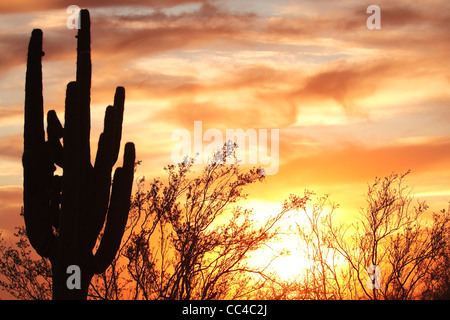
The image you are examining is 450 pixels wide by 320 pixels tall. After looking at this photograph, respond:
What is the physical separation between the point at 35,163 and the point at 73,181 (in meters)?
1.01

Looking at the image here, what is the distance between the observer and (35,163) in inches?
389

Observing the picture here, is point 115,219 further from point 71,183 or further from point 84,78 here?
point 84,78

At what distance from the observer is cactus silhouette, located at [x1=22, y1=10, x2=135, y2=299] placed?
9414 mm

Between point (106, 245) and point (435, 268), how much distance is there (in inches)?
471

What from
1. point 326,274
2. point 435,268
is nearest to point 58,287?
point 326,274

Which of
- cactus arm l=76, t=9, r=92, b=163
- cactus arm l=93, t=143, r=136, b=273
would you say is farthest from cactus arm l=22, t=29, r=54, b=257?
cactus arm l=93, t=143, r=136, b=273

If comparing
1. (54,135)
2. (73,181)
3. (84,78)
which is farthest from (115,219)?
(84,78)

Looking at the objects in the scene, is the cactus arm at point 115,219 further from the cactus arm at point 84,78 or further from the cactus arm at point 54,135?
the cactus arm at point 54,135

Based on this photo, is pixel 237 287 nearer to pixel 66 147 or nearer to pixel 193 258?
pixel 193 258

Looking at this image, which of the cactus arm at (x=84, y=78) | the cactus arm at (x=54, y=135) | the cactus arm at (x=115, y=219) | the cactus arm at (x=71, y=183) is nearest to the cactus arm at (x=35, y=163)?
the cactus arm at (x=54, y=135)

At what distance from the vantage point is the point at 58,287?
942cm

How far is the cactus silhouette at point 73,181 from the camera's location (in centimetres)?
941

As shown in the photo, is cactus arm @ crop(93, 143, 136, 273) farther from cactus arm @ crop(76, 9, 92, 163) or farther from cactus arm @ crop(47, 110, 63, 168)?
cactus arm @ crop(47, 110, 63, 168)
